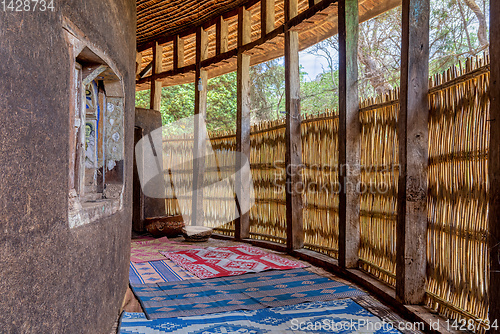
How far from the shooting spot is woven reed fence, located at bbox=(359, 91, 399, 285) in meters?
3.38

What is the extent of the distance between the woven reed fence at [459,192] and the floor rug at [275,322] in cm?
49

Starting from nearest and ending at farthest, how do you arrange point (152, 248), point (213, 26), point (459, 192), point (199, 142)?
point (459, 192)
point (152, 248)
point (199, 142)
point (213, 26)

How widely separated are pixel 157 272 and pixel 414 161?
292 centimetres

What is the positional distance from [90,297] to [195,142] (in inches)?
191

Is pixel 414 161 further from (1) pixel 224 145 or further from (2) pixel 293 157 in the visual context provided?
(1) pixel 224 145

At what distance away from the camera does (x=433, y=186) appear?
287 cm

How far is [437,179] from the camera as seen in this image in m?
2.82

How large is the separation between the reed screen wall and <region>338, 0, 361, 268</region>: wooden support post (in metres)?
0.08

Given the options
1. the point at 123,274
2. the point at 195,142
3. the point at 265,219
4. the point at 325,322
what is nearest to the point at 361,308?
the point at 325,322

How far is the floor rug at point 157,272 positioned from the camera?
4.06 metres

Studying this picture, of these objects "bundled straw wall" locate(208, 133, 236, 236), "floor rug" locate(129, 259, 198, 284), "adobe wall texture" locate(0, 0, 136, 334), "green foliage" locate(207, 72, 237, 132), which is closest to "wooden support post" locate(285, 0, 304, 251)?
"floor rug" locate(129, 259, 198, 284)

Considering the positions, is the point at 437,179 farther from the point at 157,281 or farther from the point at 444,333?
the point at 157,281

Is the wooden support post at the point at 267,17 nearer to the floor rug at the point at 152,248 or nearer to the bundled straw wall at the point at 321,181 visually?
the bundled straw wall at the point at 321,181

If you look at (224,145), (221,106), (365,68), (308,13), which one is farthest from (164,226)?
(221,106)
